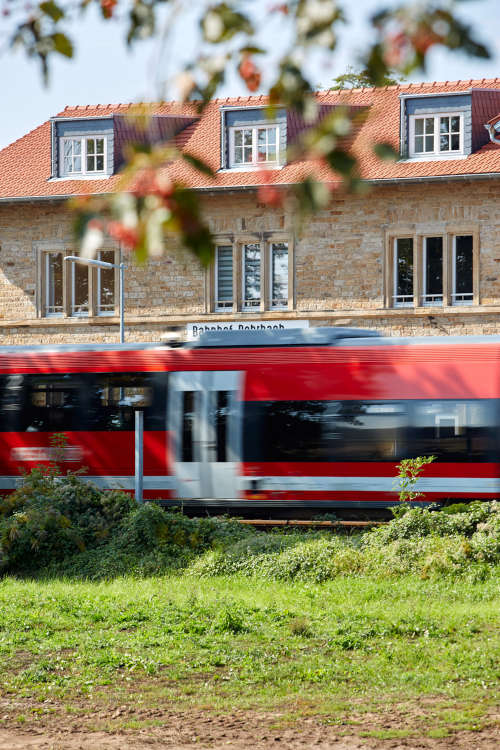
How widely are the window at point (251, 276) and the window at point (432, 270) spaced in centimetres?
407

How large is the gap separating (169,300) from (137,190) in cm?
2802

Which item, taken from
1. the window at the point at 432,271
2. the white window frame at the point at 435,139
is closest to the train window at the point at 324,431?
the window at the point at 432,271

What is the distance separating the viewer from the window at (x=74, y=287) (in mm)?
32000

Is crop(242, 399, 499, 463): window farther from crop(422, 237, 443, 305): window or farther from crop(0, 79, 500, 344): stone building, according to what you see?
crop(422, 237, 443, 305): window

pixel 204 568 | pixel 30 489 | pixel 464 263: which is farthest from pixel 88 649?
pixel 464 263

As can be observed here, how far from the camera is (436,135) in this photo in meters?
29.5

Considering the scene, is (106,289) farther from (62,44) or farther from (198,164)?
(198,164)

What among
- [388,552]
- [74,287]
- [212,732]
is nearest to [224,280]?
[74,287]

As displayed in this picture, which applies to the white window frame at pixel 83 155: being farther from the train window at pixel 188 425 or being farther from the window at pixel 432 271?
the train window at pixel 188 425

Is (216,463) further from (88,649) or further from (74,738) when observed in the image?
(74,738)

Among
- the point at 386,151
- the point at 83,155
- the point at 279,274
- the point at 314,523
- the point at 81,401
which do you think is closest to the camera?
the point at 386,151

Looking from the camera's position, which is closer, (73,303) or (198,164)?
(198,164)

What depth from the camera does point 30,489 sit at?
14016mm

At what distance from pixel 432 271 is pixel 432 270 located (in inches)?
1.1
